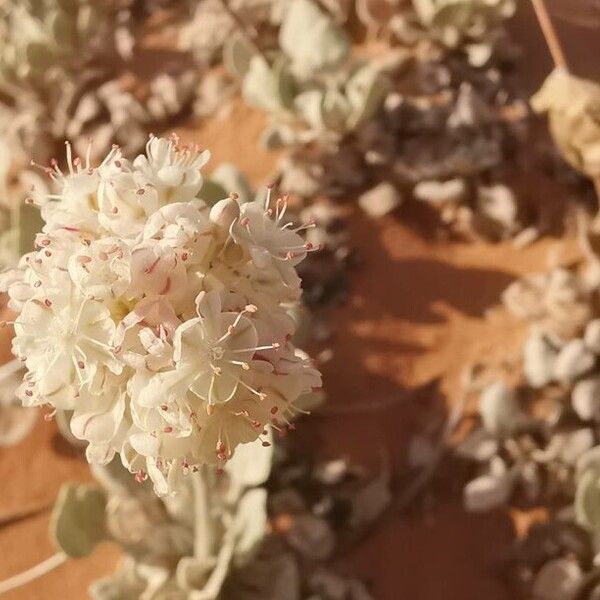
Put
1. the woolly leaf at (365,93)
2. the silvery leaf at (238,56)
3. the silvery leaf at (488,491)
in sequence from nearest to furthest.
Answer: the silvery leaf at (488,491), the woolly leaf at (365,93), the silvery leaf at (238,56)

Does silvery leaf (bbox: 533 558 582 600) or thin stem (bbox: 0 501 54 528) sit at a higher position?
thin stem (bbox: 0 501 54 528)

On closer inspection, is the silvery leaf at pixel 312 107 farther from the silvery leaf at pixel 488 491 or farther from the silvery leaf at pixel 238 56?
the silvery leaf at pixel 488 491

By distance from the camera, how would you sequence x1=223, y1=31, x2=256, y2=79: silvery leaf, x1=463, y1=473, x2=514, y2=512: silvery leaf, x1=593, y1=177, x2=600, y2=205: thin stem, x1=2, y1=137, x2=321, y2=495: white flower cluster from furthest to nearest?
x1=223, y1=31, x2=256, y2=79: silvery leaf
x1=593, y1=177, x2=600, y2=205: thin stem
x1=463, y1=473, x2=514, y2=512: silvery leaf
x1=2, y1=137, x2=321, y2=495: white flower cluster

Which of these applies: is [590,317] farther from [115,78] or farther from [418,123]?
[115,78]

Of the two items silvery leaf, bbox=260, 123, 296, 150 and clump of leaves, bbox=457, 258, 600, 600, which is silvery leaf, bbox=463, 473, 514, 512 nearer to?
clump of leaves, bbox=457, 258, 600, 600

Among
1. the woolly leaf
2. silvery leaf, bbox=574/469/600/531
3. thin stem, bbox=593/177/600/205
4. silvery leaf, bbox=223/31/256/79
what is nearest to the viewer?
silvery leaf, bbox=574/469/600/531

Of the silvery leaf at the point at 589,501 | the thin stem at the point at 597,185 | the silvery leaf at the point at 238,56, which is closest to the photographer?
the silvery leaf at the point at 589,501

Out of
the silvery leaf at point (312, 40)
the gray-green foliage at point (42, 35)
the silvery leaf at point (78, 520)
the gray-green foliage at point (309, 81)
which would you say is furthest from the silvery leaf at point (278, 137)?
the silvery leaf at point (78, 520)

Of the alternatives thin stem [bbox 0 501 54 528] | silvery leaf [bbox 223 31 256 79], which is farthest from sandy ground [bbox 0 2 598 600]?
silvery leaf [bbox 223 31 256 79]

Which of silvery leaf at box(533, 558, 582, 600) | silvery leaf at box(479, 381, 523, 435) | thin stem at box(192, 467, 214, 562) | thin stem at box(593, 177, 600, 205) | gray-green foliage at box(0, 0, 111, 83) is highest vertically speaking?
gray-green foliage at box(0, 0, 111, 83)

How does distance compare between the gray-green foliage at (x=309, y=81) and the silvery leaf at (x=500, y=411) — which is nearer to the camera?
the silvery leaf at (x=500, y=411)
